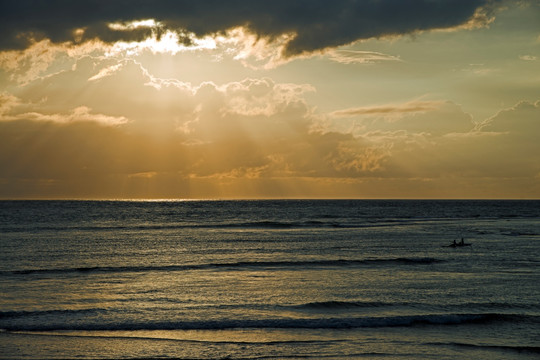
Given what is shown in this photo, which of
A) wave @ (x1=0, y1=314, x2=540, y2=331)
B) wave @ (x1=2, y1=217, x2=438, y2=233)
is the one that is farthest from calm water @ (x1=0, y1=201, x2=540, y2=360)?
wave @ (x1=2, y1=217, x2=438, y2=233)

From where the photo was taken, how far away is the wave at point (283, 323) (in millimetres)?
21047

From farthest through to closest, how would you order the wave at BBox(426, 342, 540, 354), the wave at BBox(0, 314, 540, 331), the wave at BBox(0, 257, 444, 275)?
1. the wave at BBox(0, 257, 444, 275)
2. the wave at BBox(0, 314, 540, 331)
3. the wave at BBox(426, 342, 540, 354)

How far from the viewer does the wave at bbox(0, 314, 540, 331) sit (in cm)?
2105

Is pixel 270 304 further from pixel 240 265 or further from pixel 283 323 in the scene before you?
pixel 240 265

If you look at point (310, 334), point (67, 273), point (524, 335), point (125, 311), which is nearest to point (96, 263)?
point (67, 273)

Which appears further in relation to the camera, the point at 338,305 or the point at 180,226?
the point at 180,226

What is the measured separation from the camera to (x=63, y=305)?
24703mm

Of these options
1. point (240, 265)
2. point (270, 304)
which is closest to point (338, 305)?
point (270, 304)

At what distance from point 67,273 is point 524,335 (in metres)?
28.5

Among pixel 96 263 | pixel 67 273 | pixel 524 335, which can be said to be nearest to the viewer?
pixel 524 335

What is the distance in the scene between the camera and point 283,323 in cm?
2155

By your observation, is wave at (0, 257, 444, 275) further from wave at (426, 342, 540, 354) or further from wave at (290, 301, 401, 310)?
wave at (426, 342, 540, 354)

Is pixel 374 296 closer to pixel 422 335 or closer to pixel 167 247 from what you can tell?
pixel 422 335

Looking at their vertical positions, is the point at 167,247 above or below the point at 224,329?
above
